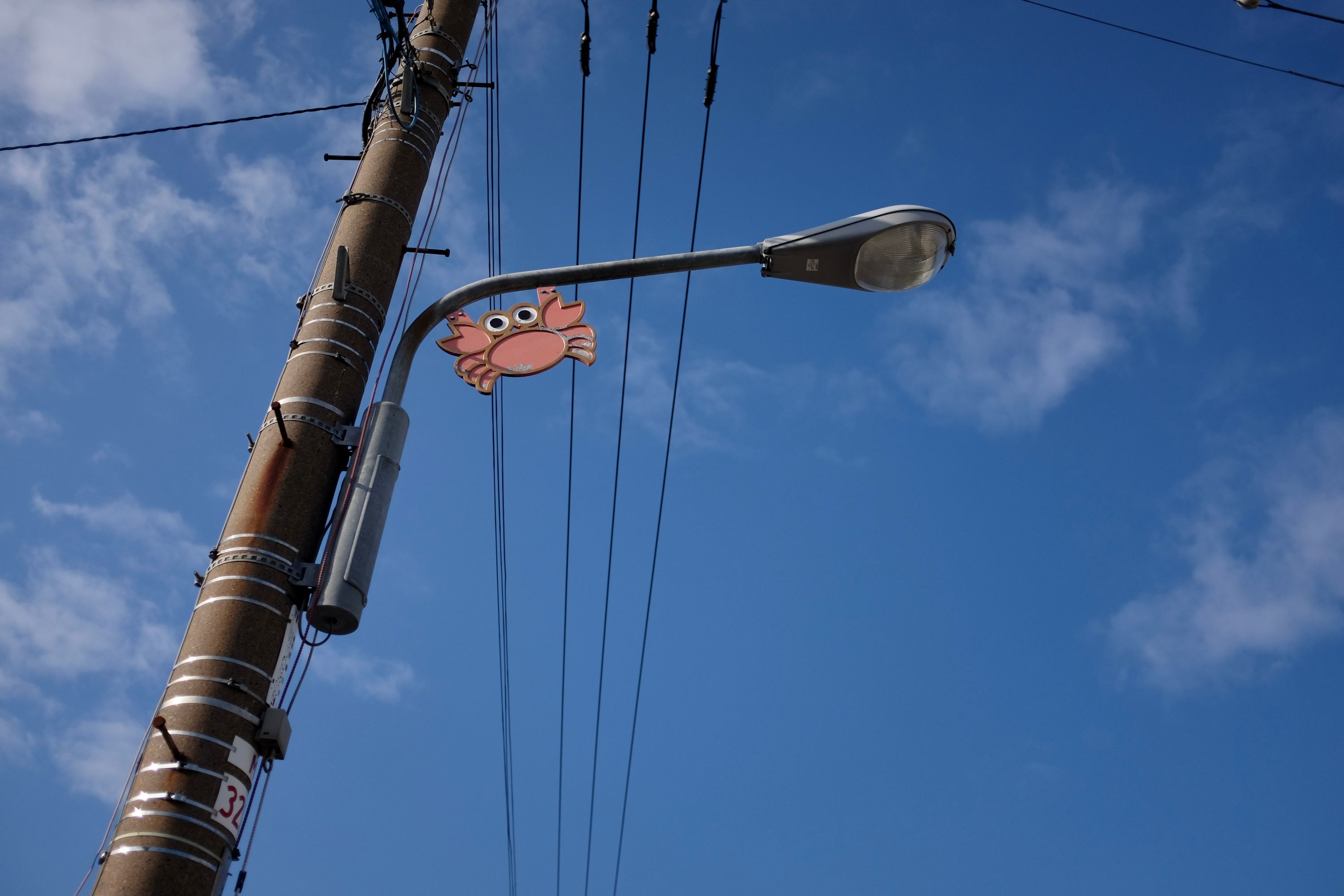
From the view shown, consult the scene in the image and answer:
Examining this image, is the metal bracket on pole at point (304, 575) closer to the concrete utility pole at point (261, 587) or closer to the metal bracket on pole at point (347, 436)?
the concrete utility pole at point (261, 587)

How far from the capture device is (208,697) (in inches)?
190

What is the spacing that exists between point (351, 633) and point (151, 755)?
3.30 ft

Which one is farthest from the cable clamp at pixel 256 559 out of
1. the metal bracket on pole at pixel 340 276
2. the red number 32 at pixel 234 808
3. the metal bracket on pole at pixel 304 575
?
the metal bracket on pole at pixel 340 276

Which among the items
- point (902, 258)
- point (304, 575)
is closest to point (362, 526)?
point (304, 575)

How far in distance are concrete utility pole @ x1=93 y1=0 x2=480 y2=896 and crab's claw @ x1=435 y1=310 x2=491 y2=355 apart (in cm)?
86

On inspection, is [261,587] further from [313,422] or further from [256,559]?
[313,422]

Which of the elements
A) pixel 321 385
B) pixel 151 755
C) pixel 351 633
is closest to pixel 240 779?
pixel 151 755

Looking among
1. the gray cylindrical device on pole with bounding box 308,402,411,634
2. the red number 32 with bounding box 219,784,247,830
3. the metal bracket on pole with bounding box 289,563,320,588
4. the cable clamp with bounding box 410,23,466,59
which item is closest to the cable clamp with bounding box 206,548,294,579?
the metal bracket on pole with bounding box 289,563,320,588

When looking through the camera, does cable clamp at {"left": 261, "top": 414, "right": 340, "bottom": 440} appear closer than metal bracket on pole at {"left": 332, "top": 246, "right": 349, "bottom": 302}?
Yes

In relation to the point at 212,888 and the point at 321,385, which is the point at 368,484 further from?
the point at 212,888

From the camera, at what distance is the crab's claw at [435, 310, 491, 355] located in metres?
7.57

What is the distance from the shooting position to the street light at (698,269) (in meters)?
5.43

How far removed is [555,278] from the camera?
5.96 metres

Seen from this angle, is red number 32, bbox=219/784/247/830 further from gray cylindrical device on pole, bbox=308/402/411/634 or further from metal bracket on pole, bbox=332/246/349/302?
metal bracket on pole, bbox=332/246/349/302
